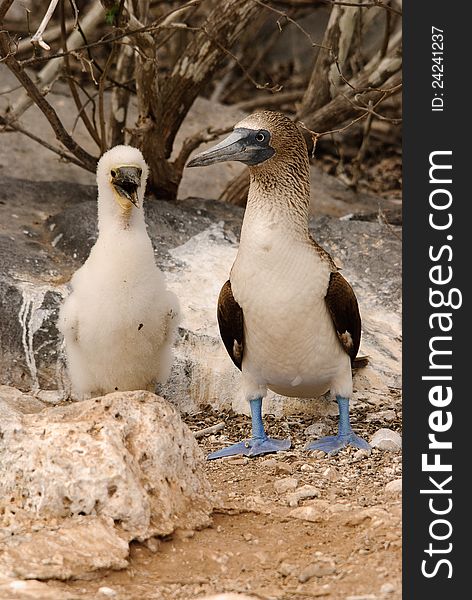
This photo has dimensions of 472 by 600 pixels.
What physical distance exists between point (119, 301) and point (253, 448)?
3.16 feet

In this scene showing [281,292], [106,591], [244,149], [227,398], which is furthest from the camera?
[227,398]

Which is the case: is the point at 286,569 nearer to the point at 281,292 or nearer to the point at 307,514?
the point at 307,514

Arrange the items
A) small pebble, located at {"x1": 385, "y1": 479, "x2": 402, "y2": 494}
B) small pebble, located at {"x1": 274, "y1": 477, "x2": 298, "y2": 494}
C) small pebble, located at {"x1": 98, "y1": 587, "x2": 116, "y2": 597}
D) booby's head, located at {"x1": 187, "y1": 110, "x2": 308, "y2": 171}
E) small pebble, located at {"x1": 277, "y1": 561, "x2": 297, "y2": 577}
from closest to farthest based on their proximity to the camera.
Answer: small pebble, located at {"x1": 98, "y1": 587, "x2": 116, "y2": 597} < small pebble, located at {"x1": 277, "y1": 561, "x2": 297, "y2": 577} < small pebble, located at {"x1": 385, "y1": 479, "x2": 402, "y2": 494} < small pebble, located at {"x1": 274, "y1": 477, "x2": 298, "y2": 494} < booby's head, located at {"x1": 187, "y1": 110, "x2": 308, "y2": 171}

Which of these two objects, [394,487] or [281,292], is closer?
[394,487]

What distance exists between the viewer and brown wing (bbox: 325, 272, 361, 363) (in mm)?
5199

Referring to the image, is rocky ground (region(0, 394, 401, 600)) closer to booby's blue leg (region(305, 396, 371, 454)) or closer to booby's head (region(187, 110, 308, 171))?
booby's blue leg (region(305, 396, 371, 454))

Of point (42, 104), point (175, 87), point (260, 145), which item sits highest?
point (175, 87)

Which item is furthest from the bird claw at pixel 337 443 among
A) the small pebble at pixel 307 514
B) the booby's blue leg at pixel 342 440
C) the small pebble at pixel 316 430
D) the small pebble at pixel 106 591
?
the small pebble at pixel 106 591

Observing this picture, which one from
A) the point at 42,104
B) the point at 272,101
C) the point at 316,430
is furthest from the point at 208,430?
the point at 272,101

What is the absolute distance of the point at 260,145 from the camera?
519cm

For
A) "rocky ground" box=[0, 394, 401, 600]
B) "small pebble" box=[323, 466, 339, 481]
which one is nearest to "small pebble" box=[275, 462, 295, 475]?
"rocky ground" box=[0, 394, 401, 600]

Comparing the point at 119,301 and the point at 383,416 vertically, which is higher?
the point at 119,301

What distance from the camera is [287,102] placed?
478 inches

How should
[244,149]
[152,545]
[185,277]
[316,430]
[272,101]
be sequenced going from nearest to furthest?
[152,545], [244,149], [316,430], [185,277], [272,101]
